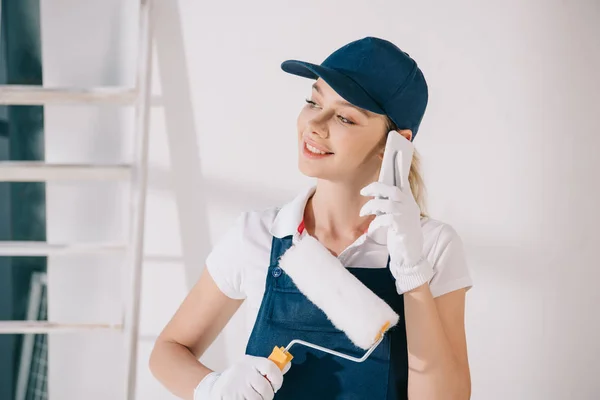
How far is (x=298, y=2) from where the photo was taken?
2076mm

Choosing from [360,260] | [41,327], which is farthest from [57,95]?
[360,260]

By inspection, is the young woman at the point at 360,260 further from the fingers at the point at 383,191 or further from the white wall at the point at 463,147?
the white wall at the point at 463,147

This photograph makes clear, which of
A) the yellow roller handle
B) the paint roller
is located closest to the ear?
the paint roller

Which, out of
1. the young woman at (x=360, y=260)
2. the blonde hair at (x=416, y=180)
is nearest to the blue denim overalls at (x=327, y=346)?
the young woman at (x=360, y=260)

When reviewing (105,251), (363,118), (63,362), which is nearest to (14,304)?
(63,362)

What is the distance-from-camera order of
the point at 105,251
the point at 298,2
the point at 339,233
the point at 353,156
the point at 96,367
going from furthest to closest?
the point at 96,367, the point at 298,2, the point at 105,251, the point at 339,233, the point at 353,156

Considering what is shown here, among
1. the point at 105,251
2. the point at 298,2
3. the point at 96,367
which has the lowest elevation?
the point at 96,367

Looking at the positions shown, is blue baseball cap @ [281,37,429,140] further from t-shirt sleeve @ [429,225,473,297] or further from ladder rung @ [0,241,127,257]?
ladder rung @ [0,241,127,257]

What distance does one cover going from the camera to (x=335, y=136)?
1.45 meters

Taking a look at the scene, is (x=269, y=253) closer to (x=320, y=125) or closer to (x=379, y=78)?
(x=320, y=125)

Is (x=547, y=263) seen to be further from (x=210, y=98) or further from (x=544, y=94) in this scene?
(x=210, y=98)

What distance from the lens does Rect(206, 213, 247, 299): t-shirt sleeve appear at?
5.30 feet

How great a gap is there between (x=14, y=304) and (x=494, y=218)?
1598 millimetres

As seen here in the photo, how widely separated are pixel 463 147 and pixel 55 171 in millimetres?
1142
